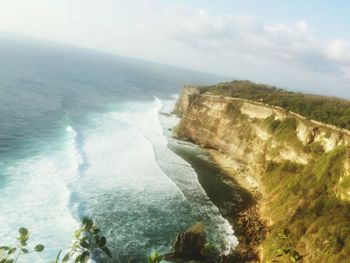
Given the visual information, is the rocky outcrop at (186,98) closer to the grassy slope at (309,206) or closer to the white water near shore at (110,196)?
the white water near shore at (110,196)

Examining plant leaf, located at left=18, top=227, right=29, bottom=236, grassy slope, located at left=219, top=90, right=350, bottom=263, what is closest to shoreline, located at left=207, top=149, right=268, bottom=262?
grassy slope, located at left=219, top=90, right=350, bottom=263

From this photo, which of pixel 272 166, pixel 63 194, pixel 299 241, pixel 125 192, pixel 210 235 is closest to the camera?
pixel 299 241

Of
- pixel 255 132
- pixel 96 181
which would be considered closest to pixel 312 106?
pixel 255 132

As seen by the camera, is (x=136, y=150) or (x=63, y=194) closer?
(x=63, y=194)

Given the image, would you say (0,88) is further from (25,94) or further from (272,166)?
(272,166)

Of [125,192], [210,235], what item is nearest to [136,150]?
[125,192]

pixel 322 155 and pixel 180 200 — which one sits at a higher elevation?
pixel 322 155

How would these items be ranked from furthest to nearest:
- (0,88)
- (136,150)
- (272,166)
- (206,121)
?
(0,88) → (206,121) → (136,150) → (272,166)
